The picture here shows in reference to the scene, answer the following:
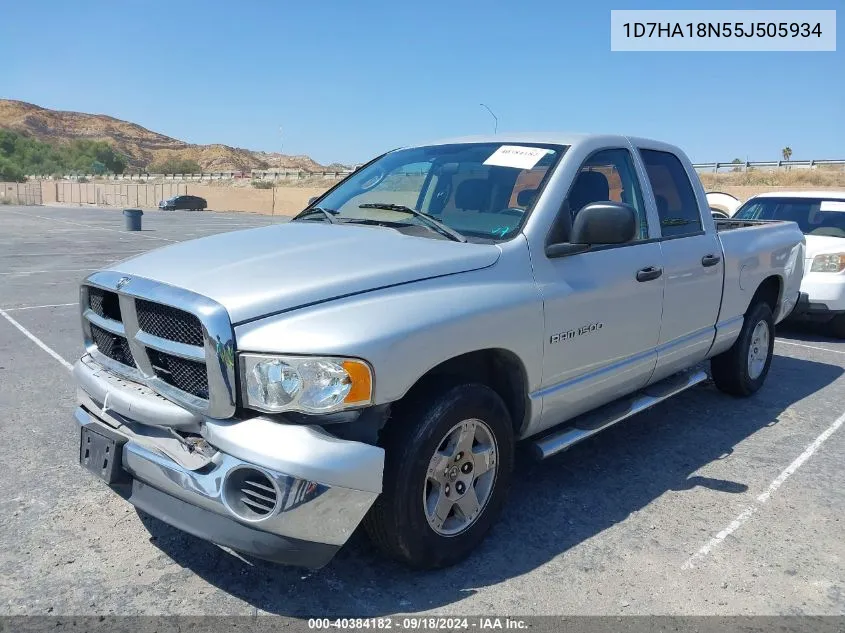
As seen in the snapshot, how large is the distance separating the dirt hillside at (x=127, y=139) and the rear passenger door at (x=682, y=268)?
147 m

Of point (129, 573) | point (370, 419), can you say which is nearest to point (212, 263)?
point (370, 419)

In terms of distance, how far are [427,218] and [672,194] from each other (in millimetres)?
1947

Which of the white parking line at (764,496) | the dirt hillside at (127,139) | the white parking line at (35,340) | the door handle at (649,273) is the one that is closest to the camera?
the white parking line at (764,496)

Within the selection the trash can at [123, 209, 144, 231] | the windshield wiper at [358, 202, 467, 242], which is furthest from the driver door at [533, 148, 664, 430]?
the trash can at [123, 209, 144, 231]

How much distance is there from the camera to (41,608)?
2807 mm

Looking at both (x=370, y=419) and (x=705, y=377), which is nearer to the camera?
(x=370, y=419)

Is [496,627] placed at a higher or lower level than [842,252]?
lower

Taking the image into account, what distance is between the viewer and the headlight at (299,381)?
8.41 ft

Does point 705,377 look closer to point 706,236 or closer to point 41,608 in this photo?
point 706,236

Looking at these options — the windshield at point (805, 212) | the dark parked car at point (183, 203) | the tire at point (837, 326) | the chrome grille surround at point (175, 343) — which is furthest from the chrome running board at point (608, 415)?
the dark parked car at point (183, 203)

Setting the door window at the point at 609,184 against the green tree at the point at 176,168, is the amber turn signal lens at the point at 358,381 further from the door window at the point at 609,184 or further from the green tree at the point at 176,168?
the green tree at the point at 176,168

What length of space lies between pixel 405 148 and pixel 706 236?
208cm

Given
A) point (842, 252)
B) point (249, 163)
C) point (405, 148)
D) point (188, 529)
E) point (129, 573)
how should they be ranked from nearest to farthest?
point (188, 529) < point (129, 573) < point (405, 148) < point (842, 252) < point (249, 163)

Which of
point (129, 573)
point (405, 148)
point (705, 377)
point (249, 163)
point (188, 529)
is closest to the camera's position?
point (188, 529)
